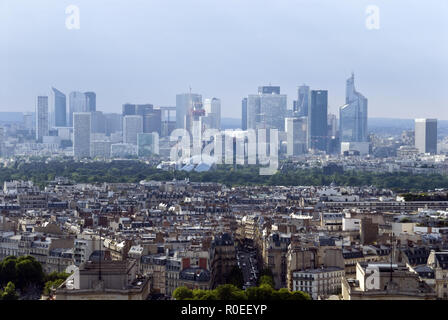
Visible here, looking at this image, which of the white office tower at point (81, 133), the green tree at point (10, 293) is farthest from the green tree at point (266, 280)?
the white office tower at point (81, 133)

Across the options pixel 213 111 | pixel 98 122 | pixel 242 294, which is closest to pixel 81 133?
pixel 98 122

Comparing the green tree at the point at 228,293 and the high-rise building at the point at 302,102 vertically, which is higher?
the high-rise building at the point at 302,102

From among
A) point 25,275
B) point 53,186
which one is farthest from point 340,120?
point 25,275

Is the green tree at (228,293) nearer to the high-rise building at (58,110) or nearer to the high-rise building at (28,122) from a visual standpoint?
the high-rise building at (58,110)

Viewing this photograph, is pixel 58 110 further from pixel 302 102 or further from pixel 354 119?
pixel 354 119

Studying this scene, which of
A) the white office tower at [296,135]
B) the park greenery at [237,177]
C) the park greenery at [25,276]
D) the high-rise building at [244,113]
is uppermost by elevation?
the high-rise building at [244,113]
